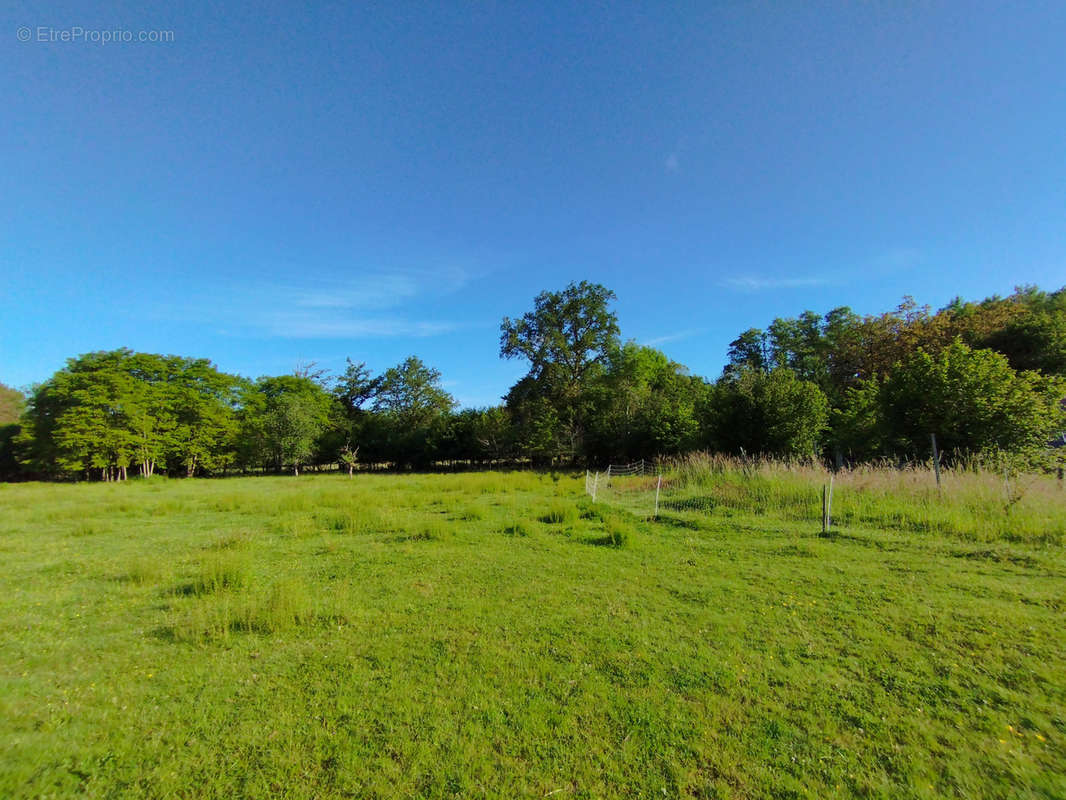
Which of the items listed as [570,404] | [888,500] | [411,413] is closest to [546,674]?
[888,500]

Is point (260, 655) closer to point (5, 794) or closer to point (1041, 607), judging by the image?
point (5, 794)

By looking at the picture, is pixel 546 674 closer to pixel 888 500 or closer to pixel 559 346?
pixel 888 500

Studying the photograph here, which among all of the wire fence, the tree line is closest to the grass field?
the wire fence

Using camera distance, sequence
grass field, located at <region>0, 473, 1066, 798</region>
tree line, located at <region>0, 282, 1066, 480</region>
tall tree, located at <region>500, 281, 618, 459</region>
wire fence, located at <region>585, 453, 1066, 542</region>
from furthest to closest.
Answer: tall tree, located at <region>500, 281, 618, 459</region>, tree line, located at <region>0, 282, 1066, 480</region>, wire fence, located at <region>585, 453, 1066, 542</region>, grass field, located at <region>0, 473, 1066, 798</region>

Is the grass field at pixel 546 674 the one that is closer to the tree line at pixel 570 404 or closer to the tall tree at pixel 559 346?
the tree line at pixel 570 404

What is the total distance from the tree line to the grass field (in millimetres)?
11457

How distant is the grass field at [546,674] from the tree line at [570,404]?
11.5 meters

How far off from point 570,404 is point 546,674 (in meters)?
33.4

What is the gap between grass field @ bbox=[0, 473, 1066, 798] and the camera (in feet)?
8.54

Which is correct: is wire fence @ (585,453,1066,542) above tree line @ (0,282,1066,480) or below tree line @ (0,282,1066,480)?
below

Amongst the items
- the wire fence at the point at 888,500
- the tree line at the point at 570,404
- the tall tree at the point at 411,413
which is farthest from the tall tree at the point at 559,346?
the wire fence at the point at 888,500

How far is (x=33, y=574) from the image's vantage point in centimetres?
712

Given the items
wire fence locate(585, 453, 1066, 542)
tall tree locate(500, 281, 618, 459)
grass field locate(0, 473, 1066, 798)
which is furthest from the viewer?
tall tree locate(500, 281, 618, 459)

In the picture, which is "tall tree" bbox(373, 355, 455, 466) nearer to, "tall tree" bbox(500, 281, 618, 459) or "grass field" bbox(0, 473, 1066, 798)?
"tall tree" bbox(500, 281, 618, 459)
